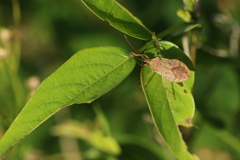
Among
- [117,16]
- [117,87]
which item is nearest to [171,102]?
[117,16]

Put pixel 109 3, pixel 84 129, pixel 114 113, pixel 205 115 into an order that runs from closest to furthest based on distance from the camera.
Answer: pixel 109 3
pixel 205 115
pixel 84 129
pixel 114 113

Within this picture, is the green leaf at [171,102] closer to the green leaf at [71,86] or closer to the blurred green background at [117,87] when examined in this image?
the green leaf at [71,86]

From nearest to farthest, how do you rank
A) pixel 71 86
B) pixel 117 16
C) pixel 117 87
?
pixel 71 86, pixel 117 16, pixel 117 87

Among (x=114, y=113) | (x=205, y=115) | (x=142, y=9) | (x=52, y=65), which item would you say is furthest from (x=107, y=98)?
(x=205, y=115)

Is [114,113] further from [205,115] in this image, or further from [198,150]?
[205,115]

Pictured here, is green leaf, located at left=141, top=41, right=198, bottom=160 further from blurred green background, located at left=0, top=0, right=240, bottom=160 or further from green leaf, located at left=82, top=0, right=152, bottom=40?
blurred green background, located at left=0, top=0, right=240, bottom=160

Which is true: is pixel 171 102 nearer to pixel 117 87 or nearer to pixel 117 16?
pixel 117 16
